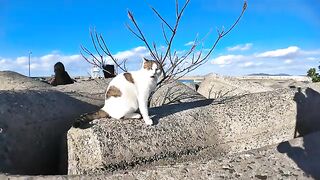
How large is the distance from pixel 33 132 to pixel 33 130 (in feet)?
0.06

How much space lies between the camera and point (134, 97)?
3.85m

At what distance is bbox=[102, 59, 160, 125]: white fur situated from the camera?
12.4 feet

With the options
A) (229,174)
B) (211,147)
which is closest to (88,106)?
(211,147)

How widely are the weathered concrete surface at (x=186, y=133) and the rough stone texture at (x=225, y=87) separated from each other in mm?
2565

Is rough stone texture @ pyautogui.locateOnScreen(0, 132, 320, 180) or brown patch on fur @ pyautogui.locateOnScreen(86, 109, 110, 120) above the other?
brown patch on fur @ pyautogui.locateOnScreen(86, 109, 110, 120)

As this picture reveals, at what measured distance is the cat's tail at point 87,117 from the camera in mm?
3597

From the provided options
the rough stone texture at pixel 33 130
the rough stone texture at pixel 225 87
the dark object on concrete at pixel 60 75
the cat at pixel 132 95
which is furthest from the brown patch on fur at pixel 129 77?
the dark object on concrete at pixel 60 75

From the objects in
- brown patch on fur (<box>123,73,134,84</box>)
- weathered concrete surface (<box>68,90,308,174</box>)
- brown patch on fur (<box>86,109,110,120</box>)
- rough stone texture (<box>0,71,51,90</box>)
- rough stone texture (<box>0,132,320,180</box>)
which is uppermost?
rough stone texture (<box>0,71,51,90</box>)

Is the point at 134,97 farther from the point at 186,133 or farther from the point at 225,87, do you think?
the point at 225,87

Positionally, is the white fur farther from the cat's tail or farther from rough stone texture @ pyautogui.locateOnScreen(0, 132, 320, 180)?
rough stone texture @ pyautogui.locateOnScreen(0, 132, 320, 180)

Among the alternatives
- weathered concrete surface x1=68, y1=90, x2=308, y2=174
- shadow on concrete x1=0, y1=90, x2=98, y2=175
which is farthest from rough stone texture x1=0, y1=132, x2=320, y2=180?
shadow on concrete x1=0, y1=90, x2=98, y2=175

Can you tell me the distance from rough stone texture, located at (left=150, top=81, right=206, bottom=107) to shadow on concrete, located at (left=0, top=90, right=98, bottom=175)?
77.7 inches

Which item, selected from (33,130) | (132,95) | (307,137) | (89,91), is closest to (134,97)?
(132,95)

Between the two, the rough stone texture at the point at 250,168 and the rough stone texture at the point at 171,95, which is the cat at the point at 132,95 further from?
the rough stone texture at the point at 171,95
